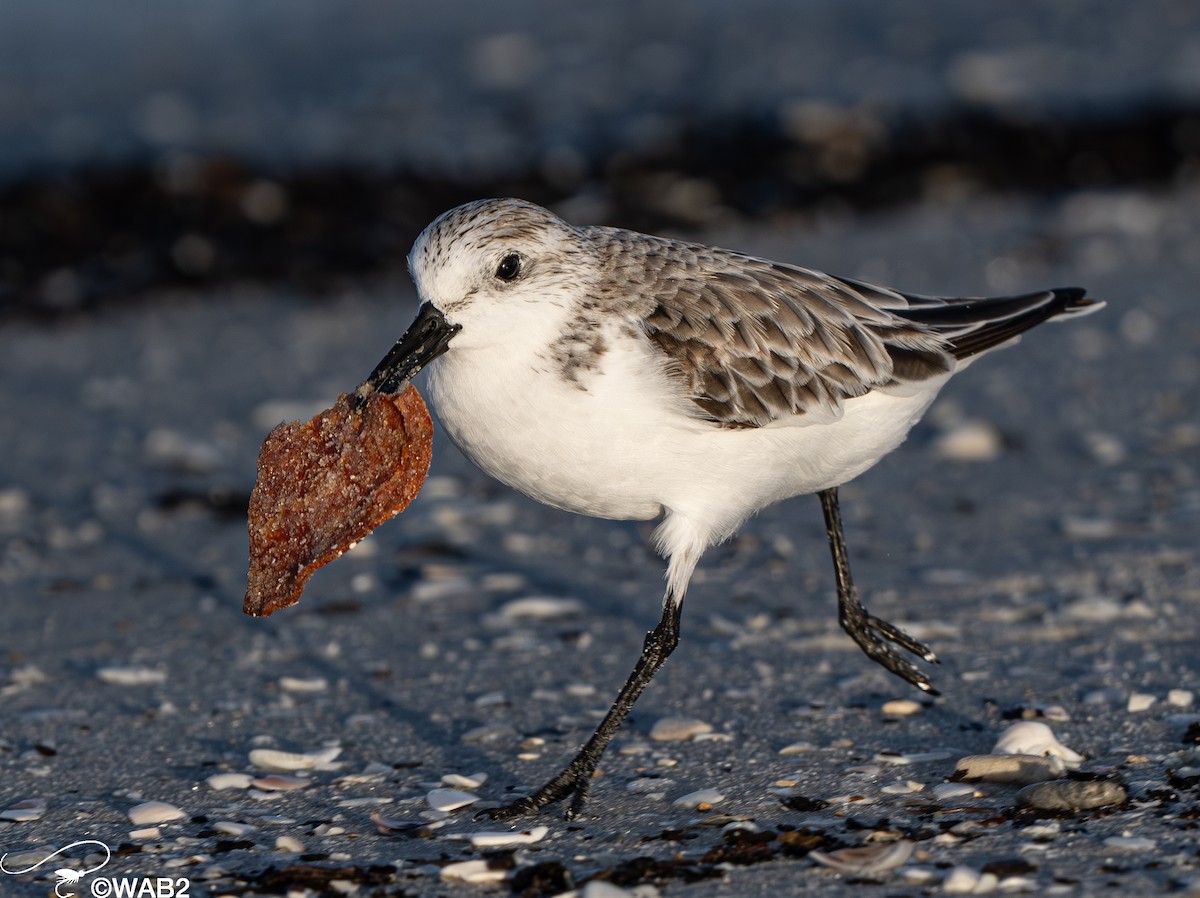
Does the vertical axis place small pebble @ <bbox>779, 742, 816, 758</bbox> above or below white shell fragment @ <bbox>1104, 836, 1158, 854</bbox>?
above

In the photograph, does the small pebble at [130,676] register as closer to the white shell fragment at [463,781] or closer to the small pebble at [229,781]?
the small pebble at [229,781]

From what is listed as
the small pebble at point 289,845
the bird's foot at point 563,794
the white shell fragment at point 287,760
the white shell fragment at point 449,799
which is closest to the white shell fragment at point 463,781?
the white shell fragment at point 449,799

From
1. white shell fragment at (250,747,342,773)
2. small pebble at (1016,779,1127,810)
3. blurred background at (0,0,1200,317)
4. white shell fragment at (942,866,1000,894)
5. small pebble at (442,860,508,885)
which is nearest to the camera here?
white shell fragment at (942,866,1000,894)

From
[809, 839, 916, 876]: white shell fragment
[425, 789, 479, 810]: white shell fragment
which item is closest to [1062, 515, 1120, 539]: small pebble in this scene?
[809, 839, 916, 876]: white shell fragment

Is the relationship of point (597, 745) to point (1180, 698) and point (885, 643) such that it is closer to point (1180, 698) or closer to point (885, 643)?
point (885, 643)

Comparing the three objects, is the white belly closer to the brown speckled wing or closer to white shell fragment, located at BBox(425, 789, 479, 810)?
the brown speckled wing

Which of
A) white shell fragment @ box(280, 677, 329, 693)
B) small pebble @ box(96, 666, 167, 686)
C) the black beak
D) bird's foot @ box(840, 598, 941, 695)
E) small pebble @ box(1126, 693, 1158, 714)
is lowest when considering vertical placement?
small pebble @ box(1126, 693, 1158, 714)

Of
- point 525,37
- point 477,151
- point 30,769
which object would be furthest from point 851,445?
point 525,37
